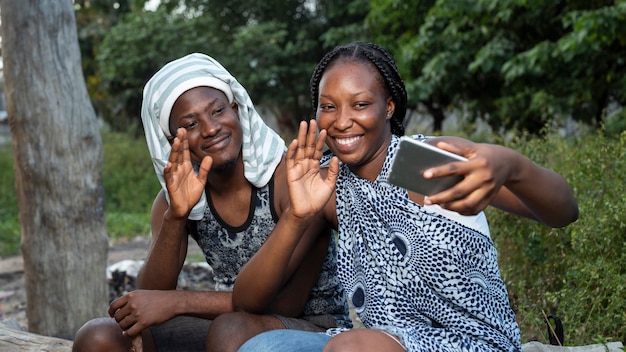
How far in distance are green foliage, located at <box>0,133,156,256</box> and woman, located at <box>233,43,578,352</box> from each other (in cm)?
747

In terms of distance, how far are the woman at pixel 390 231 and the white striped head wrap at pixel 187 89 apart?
0.30m

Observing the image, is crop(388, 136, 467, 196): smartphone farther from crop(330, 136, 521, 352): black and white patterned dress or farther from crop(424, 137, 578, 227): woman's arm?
crop(330, 136, 521, 352): black and white patterned dress

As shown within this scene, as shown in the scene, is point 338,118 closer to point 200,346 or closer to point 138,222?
point 200,346

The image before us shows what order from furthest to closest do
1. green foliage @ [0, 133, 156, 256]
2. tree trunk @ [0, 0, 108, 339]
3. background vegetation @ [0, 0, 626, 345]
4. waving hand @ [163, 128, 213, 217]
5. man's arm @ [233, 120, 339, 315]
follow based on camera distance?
green foliage @ [0, 133, 156, 256], tree trunk @ [0, 0, 108, 339], background vegetation @ [0, 0, 626, 345], waving hand @ [163, 128, 213, 217], man's arm @ [233, 120, 339, 315]

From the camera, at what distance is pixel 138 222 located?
10055 millimetres

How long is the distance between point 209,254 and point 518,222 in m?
2.05

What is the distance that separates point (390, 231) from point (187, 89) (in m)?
0.83

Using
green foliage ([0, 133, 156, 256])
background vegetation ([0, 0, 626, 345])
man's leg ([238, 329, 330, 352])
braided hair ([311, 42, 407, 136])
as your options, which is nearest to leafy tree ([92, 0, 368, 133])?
background vegetation ([0, 0, 626, 345])

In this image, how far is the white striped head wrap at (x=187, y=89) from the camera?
2607 millimetres

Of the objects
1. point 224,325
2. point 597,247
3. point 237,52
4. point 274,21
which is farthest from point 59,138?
point 274,21

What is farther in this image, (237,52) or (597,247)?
(237,52)

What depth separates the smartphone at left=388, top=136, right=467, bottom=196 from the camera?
175cm

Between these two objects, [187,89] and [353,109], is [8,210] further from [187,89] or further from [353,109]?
[353,109]

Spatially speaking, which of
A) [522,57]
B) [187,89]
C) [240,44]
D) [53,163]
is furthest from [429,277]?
[240,44]
